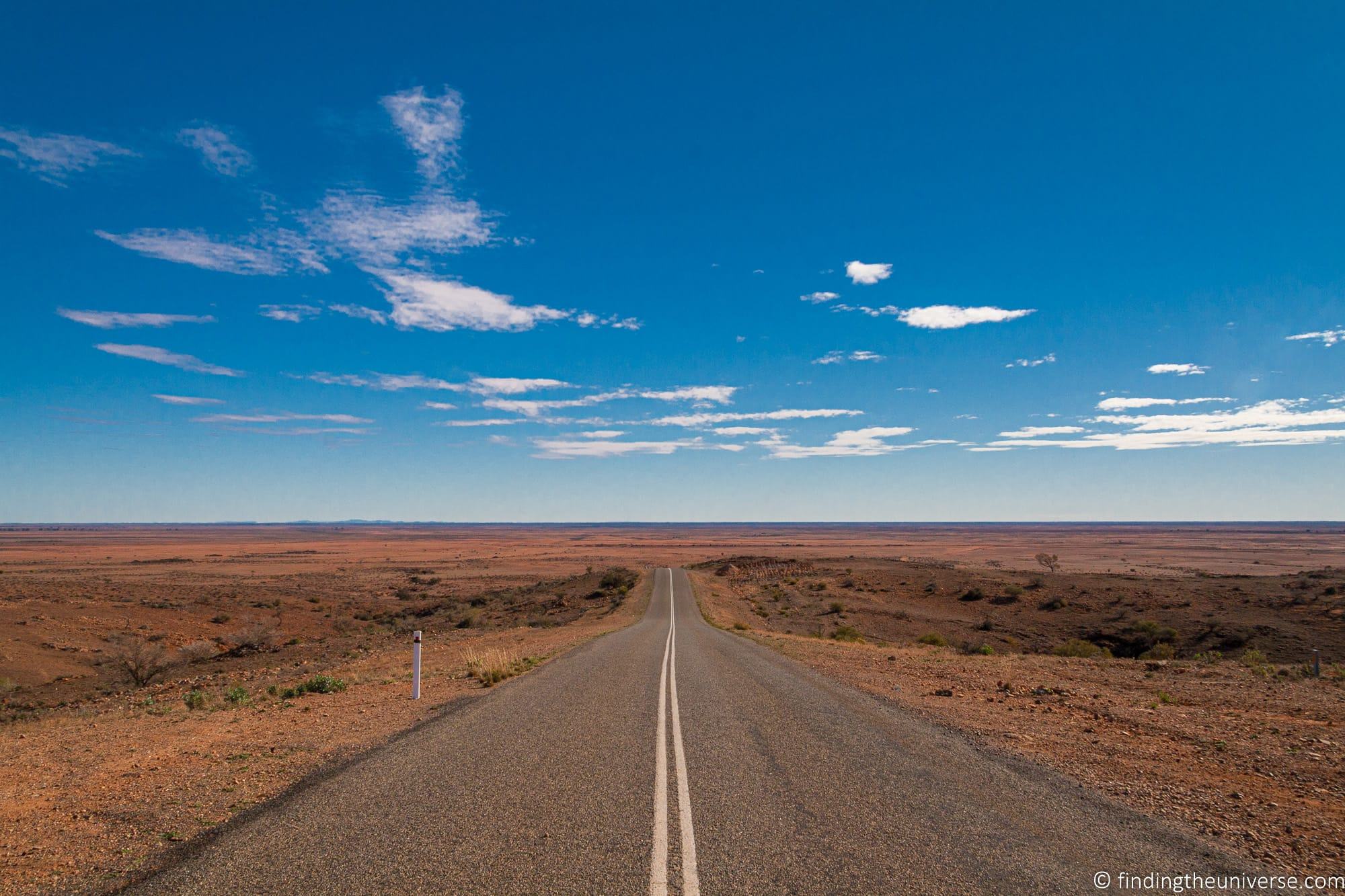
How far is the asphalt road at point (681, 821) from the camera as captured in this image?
460cm

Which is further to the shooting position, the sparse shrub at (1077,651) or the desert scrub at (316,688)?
the sparse shrub at (1077,651)

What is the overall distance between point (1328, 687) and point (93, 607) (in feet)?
159

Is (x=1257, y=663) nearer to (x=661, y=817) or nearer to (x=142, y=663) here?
(x=661, y=817)

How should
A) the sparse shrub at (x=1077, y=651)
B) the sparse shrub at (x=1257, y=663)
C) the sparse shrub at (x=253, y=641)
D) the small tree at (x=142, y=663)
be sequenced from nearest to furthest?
the sparse shrub at (x=1257, y=663) < the small tree at (x=142, y=663) < the sparse shrub at (x=253, y=641) < the sparse shrub at (x=1077, y=651)

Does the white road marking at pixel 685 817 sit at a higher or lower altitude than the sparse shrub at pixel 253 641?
higher

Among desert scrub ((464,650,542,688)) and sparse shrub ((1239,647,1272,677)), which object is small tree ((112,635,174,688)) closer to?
desert scrub ((464,650,542,688))

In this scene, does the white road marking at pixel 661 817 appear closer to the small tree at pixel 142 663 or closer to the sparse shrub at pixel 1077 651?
the small tree at pixel 142 663

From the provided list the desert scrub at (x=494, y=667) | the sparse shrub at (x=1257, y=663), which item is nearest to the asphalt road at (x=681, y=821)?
the desert scrub at (x=494, y=667)

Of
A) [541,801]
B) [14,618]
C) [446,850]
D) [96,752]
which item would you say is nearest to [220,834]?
[446,850]

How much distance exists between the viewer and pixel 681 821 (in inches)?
221

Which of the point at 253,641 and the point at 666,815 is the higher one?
the point at 666,815

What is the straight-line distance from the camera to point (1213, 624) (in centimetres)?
3447

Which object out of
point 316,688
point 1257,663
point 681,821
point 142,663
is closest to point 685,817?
point 681,821

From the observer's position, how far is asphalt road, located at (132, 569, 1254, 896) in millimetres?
4602
